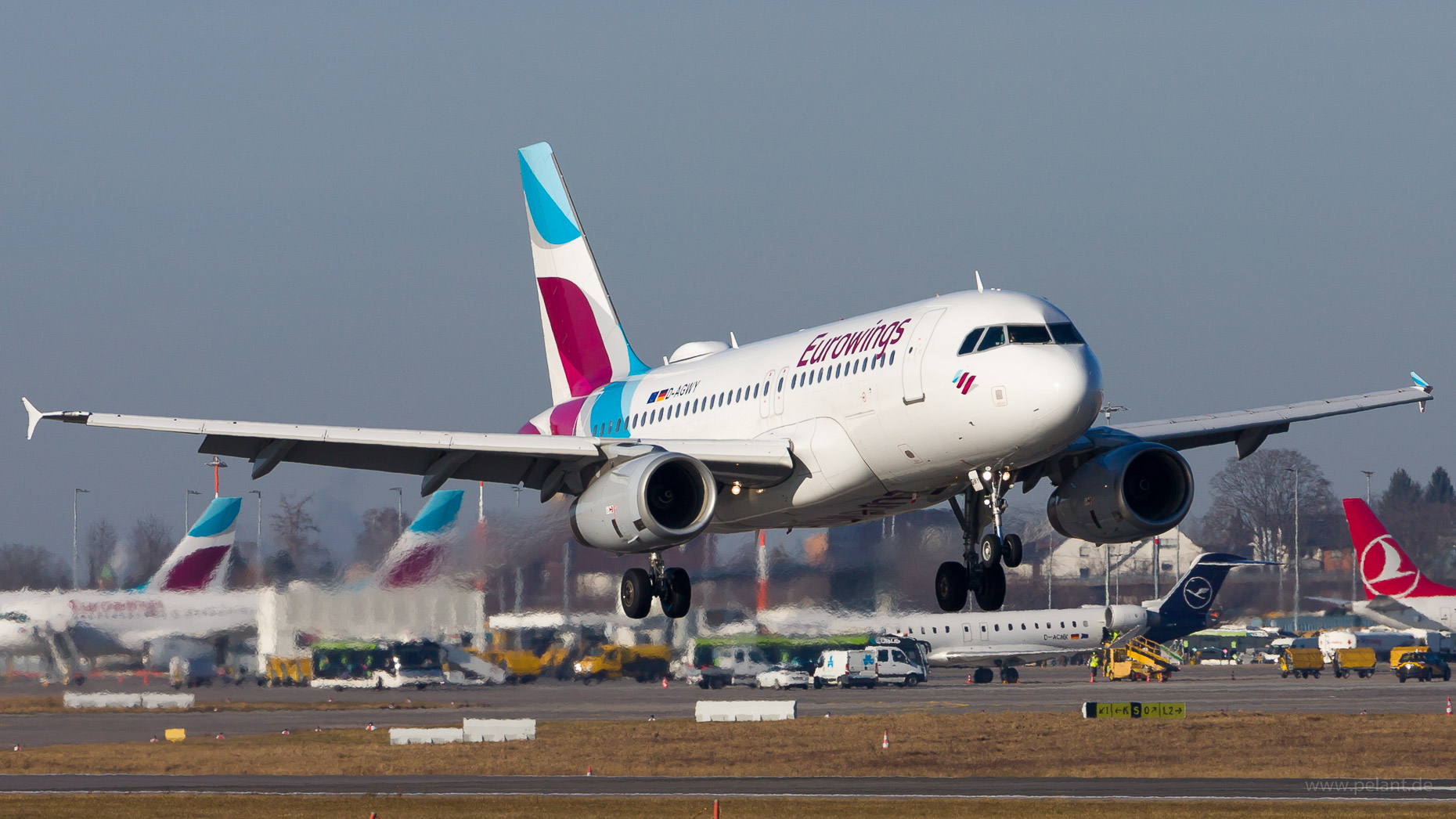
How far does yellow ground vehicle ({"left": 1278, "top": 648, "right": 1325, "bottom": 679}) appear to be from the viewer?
93.1 meters

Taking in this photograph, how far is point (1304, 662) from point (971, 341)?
237ft

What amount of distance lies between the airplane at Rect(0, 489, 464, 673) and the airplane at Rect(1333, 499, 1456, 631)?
197 ft

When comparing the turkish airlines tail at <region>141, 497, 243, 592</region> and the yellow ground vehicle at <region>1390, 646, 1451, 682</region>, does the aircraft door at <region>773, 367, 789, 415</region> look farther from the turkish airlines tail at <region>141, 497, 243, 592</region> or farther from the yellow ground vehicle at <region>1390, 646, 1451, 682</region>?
the yellow ground vehicle at <region>1390, 646, 1451, 682</region>

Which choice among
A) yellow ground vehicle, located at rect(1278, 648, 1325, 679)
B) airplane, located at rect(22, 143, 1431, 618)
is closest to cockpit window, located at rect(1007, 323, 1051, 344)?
airplane, located at rect(22, 143, 1431, 618)

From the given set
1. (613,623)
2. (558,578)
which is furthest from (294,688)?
(558,578)

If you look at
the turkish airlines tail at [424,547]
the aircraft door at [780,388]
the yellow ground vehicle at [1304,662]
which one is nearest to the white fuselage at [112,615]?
the turkish airlines tail at [424,547]

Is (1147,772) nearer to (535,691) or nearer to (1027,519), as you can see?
(1027,519)

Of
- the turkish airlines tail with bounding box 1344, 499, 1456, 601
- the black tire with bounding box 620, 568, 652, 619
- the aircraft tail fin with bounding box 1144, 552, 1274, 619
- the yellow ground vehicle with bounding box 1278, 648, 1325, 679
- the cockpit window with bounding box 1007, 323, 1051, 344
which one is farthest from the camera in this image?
the yellow ground vehicle with bounding box 1278, 648, 1325, 679

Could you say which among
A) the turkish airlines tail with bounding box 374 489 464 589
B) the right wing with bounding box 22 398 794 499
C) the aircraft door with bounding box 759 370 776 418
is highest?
the aircraft door with bounding box 759 370 776 418

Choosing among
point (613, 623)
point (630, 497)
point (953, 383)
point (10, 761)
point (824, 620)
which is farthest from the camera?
point (613, 623)

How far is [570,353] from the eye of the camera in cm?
4619

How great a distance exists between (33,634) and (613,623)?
77.6 feet

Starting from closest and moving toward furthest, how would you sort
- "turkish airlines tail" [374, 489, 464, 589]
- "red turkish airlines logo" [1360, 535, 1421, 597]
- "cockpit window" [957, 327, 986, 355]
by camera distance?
1. "cockpit window" [957, 327, 986, 355]
2. "turkish airlines tail" [374, 489, 464, 589]
3. "red turkish airlines logo" [1360, 535, 1421, 597]

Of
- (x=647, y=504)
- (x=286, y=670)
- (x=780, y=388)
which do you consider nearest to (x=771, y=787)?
(x=780, y=388)
